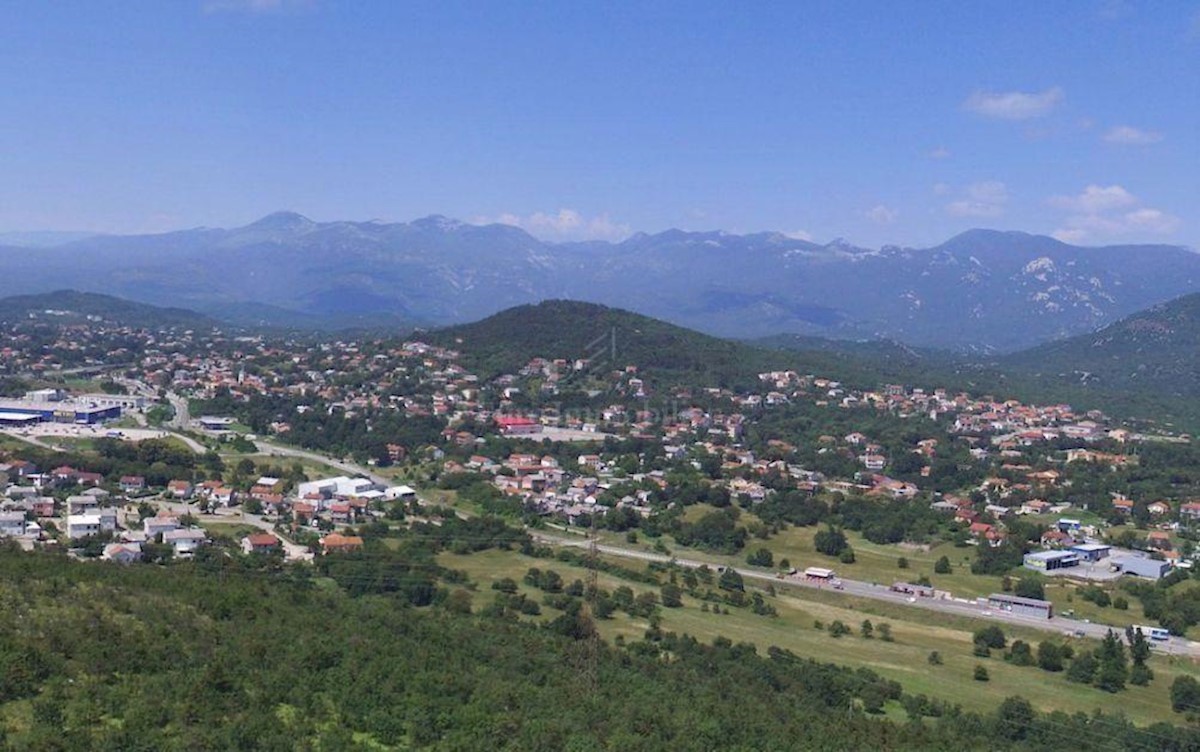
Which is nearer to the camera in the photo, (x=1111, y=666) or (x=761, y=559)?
(x=1111, y=666)

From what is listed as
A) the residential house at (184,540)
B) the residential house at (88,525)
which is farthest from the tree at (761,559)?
the residential house at (88,525)

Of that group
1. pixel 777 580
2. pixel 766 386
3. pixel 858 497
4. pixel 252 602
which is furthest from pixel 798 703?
pixel 766 386

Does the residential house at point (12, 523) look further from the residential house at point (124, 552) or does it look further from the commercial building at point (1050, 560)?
the commercial building at point (1050, 560)

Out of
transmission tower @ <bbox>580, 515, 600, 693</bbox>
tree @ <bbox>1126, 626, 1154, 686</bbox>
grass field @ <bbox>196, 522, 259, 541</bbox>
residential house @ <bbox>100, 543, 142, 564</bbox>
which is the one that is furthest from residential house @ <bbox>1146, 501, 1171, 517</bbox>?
residential house @ <bbox>100, 543, 142, 564</bbox>

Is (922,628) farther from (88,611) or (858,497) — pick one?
(88,611)

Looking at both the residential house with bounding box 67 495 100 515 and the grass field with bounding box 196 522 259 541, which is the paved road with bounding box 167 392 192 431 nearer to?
the residential house with bounding box 67 495 100 515

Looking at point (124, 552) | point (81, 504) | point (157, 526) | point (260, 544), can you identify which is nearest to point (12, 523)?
point (81, 504)

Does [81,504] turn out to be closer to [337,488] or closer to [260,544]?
[260,544]
